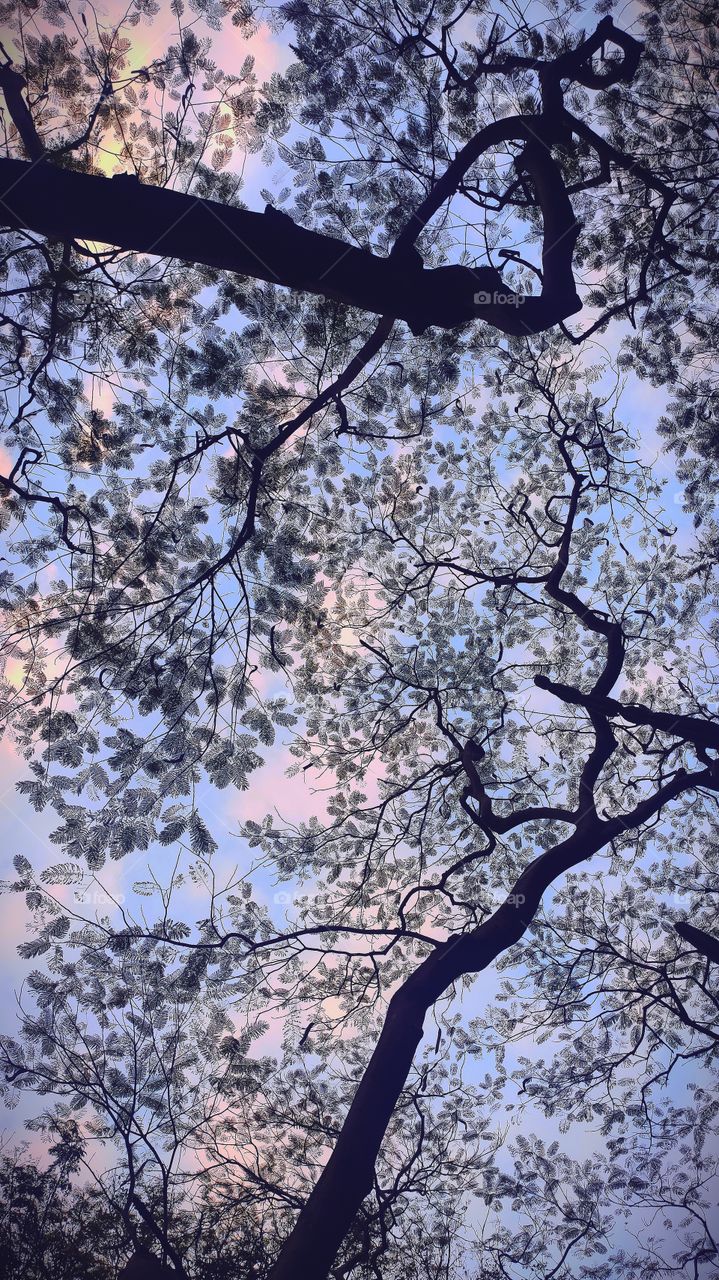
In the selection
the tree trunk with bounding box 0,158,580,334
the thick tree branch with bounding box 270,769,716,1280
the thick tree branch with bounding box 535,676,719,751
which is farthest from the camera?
the thick tree branch with bounding box 535,676,719,751

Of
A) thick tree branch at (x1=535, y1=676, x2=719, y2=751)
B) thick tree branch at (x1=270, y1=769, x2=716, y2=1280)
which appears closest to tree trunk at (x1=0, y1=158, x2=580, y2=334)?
thick tree branch at (x1=535, y1=676, x2=719, y2=751)

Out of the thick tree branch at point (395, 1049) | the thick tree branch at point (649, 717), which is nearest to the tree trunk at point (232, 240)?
the thick tree branch at point (649, 717)

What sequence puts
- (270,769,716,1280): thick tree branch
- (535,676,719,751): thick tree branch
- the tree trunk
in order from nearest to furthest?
1. the tree trunk
2. (270,769,716,1280): thick tree branch
3. (535,676,719,751): thick tree branch

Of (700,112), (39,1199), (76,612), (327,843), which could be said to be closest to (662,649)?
(327,843)

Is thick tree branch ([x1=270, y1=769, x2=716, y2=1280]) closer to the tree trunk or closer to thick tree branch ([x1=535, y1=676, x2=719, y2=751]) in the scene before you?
thick tree branch ([x1=535, y1=676, x2=719, y2=751])

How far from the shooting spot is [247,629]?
4.97 m

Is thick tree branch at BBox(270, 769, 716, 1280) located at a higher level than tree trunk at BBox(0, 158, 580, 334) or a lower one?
lower

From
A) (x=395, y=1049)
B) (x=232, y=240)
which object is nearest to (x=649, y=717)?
(x=395, y=1049)

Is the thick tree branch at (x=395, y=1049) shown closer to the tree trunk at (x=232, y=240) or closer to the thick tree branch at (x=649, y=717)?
the thick tree branch at (x=649, y=717)

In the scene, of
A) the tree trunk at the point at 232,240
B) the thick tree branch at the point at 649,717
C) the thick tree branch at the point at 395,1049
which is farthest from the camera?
the thick tree branch at the point at 649,717

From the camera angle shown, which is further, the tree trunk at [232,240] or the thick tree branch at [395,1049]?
the thick tree branch at [395,1049]

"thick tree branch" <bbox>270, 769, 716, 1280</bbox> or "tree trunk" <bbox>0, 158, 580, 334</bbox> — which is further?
"thick tree branch" <bbox>270, 769, 716, 1280</bbox>

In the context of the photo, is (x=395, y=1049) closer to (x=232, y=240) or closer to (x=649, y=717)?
(x=649, y=717)

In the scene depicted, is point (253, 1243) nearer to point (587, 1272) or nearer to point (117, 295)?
point (587, 1272)
